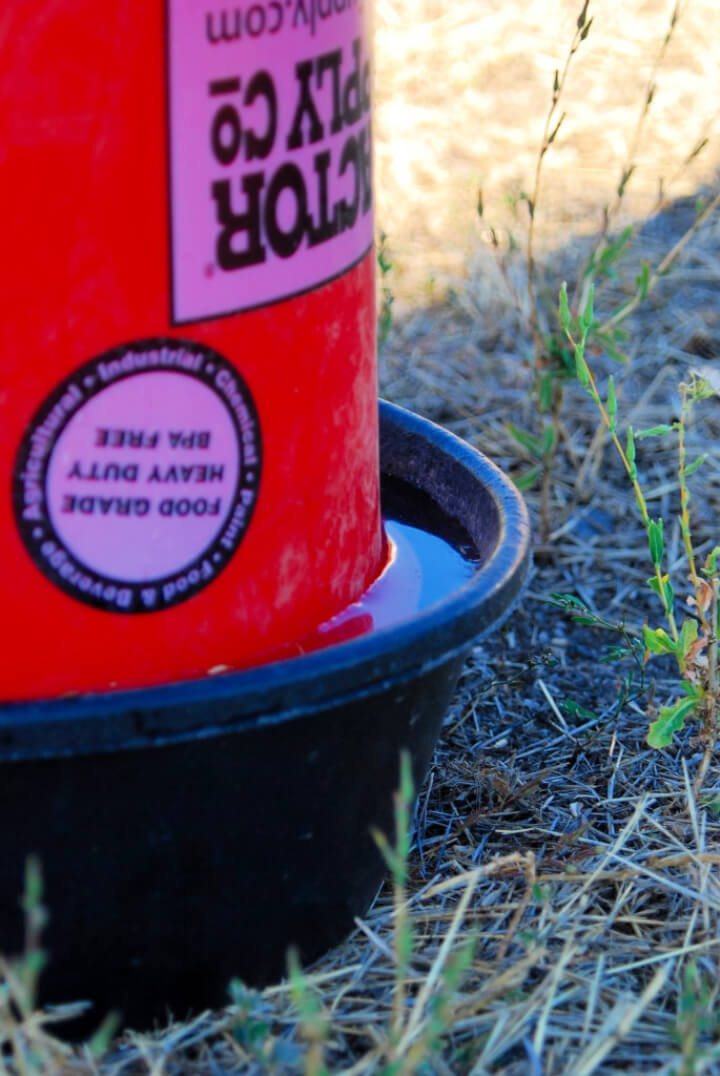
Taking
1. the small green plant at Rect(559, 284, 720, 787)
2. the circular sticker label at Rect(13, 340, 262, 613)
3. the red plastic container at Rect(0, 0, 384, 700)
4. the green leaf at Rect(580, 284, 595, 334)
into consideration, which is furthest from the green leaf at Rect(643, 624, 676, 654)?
the circular sticker label at Rect(13, 340, 262, 613)

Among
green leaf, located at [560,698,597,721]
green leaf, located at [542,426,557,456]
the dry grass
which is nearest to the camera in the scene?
the dry grass

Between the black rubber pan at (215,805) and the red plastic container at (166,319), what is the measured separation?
0.10m

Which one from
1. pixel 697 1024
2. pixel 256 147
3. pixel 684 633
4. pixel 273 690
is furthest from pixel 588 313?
pixel 697 1024

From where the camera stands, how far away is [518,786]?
1.84 meters

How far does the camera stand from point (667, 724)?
166 centimetres

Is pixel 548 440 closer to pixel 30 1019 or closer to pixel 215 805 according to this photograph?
pixel 215 805

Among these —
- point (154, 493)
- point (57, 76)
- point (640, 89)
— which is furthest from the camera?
point (640, 89)

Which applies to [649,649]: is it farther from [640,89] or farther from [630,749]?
[640,89]

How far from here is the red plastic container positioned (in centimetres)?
118

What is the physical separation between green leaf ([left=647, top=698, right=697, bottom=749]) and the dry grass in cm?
11

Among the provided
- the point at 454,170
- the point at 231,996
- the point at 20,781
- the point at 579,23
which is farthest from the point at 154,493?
the point at 454,170

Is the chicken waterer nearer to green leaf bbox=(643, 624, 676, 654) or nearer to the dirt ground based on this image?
green leaf bbox=(643, 624, 676, 654)

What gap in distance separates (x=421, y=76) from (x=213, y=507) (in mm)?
2837

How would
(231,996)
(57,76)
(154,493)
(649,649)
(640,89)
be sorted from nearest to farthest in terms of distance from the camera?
1. (57,76)
2. (154,493)
3. (231,996)
4. (649,649)
5. (640,89)
